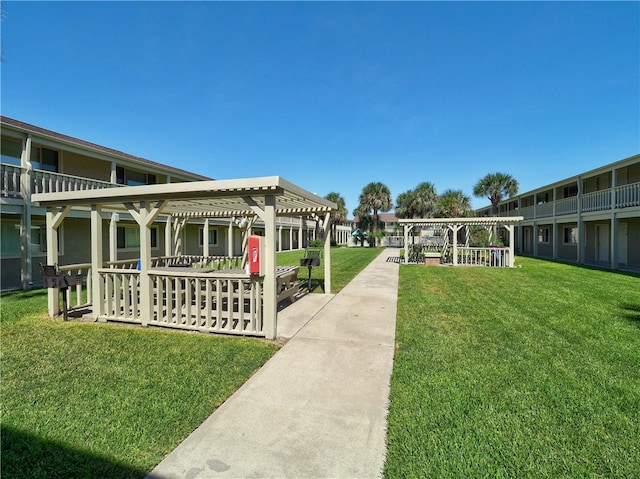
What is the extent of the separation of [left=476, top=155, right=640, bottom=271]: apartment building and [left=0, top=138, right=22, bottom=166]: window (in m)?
25.0

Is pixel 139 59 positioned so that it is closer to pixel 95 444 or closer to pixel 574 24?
pixel 95 444

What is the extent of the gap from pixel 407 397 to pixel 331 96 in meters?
15.8

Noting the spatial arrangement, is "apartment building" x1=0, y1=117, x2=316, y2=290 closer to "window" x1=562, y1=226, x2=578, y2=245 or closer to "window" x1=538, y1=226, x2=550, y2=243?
"window" x1=562, y1=226, x2=578, y2=245

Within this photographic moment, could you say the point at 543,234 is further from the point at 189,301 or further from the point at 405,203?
the point at 189,301

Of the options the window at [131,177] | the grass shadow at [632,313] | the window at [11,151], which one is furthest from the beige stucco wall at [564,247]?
the window at [11,151]

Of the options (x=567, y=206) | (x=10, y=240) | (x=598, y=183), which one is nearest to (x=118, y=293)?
(x=10, y=240)

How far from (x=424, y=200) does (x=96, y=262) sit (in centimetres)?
3537

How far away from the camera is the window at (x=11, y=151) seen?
10320 millimetres

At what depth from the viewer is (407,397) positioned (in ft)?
10.1

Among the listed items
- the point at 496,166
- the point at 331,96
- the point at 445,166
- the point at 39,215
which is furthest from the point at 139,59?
the point at 496,166

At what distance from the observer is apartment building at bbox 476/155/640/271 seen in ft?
45.6

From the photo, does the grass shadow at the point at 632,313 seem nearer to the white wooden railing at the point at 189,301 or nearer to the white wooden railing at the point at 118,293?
the white wooden railing at the point at 189,301

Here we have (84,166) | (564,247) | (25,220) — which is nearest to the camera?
(25,220)

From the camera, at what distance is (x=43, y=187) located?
32.9 feet
